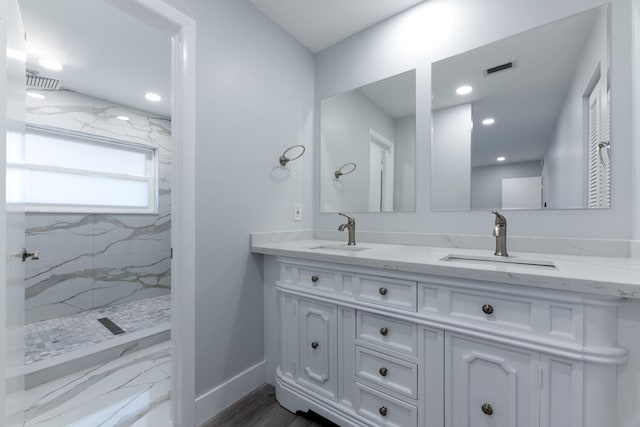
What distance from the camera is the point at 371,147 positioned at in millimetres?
1913

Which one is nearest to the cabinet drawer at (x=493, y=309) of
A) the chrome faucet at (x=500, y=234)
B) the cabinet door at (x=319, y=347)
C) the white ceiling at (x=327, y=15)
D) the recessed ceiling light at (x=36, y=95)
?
the chrome faucet at (x=500, y=234)

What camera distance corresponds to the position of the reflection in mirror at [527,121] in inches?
48.4

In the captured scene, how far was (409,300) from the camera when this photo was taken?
3.64ft

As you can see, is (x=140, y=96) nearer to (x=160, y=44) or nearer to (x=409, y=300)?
(x=160, y=44)

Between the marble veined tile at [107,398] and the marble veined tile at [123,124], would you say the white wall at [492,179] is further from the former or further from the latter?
the marble veined tile at [123,124]

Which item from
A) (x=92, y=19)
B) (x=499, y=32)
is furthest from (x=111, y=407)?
(x=499, y=32)

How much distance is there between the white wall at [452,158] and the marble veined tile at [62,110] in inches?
139

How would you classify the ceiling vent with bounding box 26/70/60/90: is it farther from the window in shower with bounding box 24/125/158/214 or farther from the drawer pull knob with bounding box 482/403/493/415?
the drawer pull knob with bounding box 482/403/493/415

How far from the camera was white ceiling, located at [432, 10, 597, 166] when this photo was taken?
1297 millimetres

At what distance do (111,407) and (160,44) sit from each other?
8.03 ft

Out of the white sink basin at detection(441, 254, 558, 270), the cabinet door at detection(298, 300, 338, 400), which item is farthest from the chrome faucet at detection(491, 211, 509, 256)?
the cabinet door at detection(298, 300, 338, 400)

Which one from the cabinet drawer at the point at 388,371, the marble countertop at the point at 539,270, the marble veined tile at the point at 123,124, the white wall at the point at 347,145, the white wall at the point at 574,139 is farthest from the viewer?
the marble veined tile at the point at 123,124

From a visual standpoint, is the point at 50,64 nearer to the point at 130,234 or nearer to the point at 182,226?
the point at 130,234

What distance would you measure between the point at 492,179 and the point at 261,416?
5.80ft
